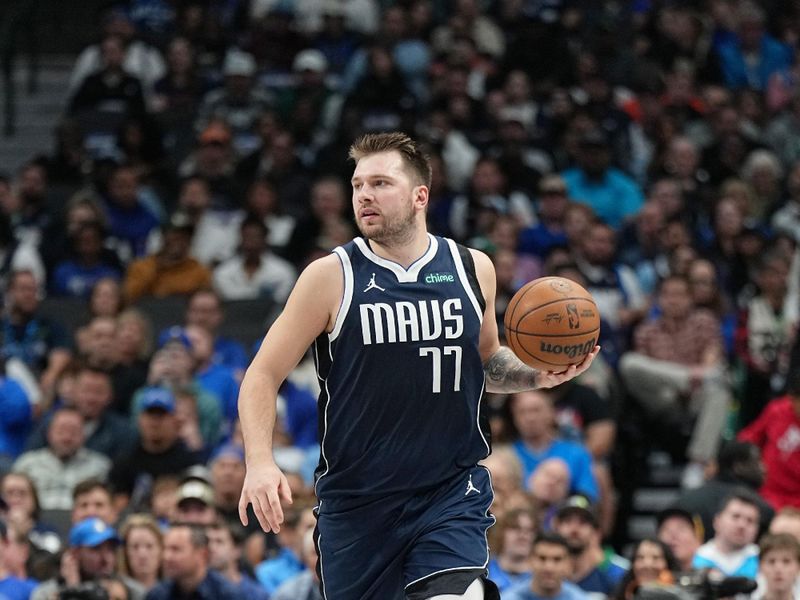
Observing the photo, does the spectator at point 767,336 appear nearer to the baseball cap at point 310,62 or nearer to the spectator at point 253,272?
the spectator at point 253,272

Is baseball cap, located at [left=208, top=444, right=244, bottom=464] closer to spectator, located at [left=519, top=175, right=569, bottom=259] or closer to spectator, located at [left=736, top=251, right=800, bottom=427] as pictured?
spectator, located at [left=519, top=175, right=569, bottom=259]

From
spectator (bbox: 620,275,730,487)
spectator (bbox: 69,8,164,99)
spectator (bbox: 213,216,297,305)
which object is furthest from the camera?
spectator (bbox: 69,8,164,99)

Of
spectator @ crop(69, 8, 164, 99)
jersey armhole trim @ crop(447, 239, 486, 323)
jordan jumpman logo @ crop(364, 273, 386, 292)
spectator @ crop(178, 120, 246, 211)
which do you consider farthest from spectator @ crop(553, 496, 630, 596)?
spectator @ crop(69, 8, 164, 99)

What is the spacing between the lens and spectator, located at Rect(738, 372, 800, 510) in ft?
35.7

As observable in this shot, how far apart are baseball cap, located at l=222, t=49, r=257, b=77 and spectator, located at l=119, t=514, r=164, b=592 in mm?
7475

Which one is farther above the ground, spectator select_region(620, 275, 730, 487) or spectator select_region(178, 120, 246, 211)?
spectator select_region(178, 120, 246, 211)

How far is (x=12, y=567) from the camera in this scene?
363 inches

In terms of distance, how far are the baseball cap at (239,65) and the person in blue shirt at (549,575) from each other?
8360 millimetres

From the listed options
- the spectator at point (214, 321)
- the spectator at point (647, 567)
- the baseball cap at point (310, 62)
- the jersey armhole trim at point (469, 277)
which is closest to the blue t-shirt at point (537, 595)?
the spectator at point (647, 567)

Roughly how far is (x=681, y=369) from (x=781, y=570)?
3.50 metres

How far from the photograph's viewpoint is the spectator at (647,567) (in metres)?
8.85

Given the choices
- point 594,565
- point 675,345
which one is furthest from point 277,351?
point 675,345

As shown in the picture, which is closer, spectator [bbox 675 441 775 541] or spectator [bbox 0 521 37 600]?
spectator [bbox 0 521 37 600]

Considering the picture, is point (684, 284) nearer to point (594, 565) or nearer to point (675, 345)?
point (675, 345)
